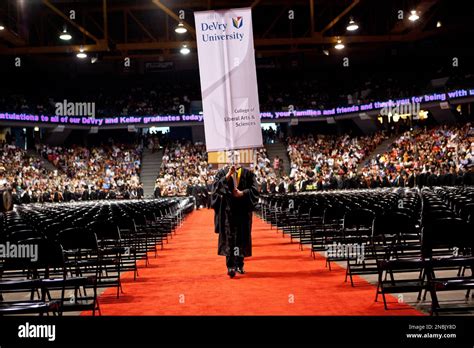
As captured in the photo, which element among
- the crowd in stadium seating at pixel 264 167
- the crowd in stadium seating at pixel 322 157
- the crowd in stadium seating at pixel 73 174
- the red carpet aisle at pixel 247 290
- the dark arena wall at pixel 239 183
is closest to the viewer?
the dark arena wall at pixel 239 183

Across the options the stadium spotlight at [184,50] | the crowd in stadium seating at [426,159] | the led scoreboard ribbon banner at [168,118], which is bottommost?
the crowd in stadium seating at [426,159]

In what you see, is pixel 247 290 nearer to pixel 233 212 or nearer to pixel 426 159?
pixel 233 212

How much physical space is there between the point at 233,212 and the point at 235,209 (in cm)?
7

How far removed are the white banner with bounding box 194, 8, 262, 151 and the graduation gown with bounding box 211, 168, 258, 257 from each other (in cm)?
61

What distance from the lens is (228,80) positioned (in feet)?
34.3

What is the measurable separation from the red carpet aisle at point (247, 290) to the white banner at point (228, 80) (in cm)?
221

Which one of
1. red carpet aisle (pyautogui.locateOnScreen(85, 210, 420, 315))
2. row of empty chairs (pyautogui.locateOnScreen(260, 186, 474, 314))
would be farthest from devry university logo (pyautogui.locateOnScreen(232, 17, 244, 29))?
red carpet aisle (pyautogui.locateOnScreen(85, 210, 420, 315))

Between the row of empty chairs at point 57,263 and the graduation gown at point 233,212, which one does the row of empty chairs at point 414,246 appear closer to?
the graduation gown at point 233,212

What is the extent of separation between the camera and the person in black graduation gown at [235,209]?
9.98 m

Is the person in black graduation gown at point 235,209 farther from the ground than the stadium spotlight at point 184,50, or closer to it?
closer to it

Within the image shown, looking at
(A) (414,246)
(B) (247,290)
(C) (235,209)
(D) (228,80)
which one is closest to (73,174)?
(D) (228,80)

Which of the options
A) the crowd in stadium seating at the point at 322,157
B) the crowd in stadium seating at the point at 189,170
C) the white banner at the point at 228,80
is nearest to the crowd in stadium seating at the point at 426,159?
the crowd in stadium seating at the point at 322,157
